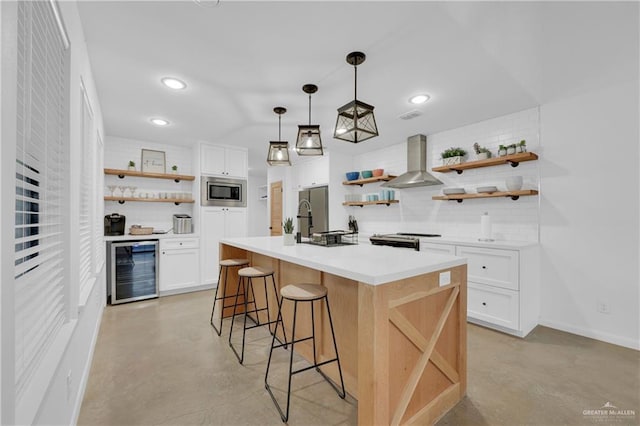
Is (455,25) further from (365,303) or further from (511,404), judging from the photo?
(511,404)

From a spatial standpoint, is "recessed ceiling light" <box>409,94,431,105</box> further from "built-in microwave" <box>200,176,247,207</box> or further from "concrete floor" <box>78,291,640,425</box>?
"built-in microwave" <box>200,176,247,207</box>

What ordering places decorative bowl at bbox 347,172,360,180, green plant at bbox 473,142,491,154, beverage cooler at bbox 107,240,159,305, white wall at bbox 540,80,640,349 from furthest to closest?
decorative bowl at bbox 347,172,360,180 < beverage cooler at bbox 107,240,159,305 < green plant at bbox 473,142,491,154 < white wall at bbox 540,80,640,349

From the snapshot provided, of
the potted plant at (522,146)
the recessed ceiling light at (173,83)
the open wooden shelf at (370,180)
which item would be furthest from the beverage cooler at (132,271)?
the potted plant at (522,146)

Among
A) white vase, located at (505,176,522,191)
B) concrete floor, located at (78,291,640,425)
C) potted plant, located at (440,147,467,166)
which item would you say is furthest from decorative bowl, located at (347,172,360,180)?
concrete floor, located at (78,291,640,425)

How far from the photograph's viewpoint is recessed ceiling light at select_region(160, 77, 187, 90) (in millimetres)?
2684

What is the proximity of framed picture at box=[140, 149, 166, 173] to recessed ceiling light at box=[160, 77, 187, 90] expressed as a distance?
2.43 meters

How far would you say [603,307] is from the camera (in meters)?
2.91

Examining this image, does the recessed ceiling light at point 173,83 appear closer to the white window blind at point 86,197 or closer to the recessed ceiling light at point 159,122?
the white window blind at point 86,197

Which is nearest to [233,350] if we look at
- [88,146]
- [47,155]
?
[47,155]

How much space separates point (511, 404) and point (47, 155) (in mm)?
3080

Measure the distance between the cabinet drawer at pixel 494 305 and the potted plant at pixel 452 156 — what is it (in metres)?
1.65

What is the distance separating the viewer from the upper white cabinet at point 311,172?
5589 mm

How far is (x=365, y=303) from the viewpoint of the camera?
1449 mm

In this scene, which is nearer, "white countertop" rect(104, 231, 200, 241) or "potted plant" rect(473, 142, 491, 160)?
"potted plant" rect(473, 142, 491, 160)
